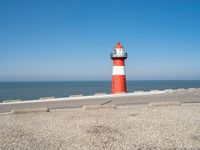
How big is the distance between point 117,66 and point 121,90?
2.31 metres

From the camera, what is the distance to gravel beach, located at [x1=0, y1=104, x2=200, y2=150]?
6426 millimetres

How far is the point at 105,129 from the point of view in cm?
784

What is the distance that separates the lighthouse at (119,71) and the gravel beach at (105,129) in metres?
9.32

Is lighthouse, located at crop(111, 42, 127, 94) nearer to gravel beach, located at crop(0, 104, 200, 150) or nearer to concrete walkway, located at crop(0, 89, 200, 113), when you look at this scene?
concrete walkway, located at crop(0, 89, 200, 113)

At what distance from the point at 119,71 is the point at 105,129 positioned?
13169 millimetres

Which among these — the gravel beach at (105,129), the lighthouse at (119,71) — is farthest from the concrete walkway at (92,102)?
the lighthouse at (119,71)

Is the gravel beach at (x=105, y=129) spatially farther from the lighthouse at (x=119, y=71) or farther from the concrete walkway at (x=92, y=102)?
the lighthouse at (x=119, y=71)

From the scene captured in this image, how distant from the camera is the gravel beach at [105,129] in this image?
253 inches

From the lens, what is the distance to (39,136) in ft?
24.0

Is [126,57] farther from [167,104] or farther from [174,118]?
[174,118]

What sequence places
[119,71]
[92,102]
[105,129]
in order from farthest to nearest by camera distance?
[119,71] < [92,102] < [105,129]

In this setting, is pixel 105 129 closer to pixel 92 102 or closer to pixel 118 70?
pixel 92 102

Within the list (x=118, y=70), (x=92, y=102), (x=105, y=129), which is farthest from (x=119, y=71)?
(x=105, y=129)

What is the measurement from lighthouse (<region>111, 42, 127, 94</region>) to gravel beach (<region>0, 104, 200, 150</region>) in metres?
9.32
